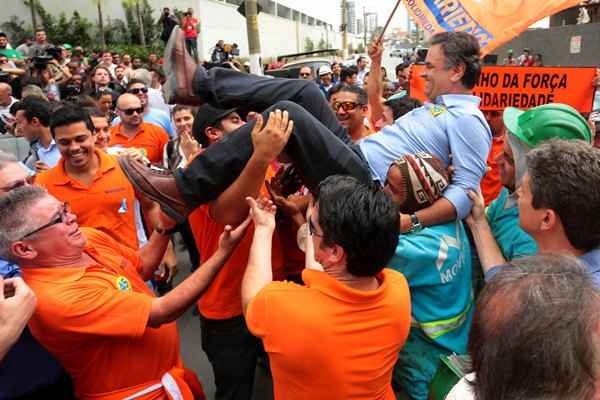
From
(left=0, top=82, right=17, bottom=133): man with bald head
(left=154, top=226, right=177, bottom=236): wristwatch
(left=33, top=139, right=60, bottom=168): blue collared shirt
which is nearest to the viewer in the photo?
(left=154, top=226, right=177, bottom=236): wristwatch

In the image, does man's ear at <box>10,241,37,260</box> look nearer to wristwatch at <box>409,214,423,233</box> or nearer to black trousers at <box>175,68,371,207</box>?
black trousers at <box>175,68,371,207</box>

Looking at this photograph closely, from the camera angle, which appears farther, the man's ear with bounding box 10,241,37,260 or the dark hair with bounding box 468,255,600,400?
the man's ear with bounding box 10,241,37,260

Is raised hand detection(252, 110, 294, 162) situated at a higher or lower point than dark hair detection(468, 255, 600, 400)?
higher

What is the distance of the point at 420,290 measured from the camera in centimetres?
209

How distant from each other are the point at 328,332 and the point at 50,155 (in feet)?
11.5

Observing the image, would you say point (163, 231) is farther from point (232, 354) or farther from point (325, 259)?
point (325, 259)

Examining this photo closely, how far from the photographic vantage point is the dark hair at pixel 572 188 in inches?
61.2

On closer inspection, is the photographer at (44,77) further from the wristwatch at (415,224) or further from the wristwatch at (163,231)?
the wristwatch at (415,224)

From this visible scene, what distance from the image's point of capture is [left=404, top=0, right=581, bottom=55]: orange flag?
4.28 meters

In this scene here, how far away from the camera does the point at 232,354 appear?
2.27m

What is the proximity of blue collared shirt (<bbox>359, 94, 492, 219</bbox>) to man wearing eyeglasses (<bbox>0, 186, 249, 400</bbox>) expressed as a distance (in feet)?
2.92

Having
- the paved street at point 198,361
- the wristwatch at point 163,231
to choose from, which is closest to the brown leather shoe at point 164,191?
the wristwatch at point 163,231

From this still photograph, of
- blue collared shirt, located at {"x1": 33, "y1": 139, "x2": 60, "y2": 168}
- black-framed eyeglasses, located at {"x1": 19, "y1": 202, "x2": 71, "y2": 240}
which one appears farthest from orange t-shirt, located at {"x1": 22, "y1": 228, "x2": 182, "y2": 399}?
blue collared shirt, located at {"x1": 33, "y1": 139, "x2": 60, "y2": 168}

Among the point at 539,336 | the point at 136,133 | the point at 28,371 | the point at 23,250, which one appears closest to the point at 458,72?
the point at 539,336
